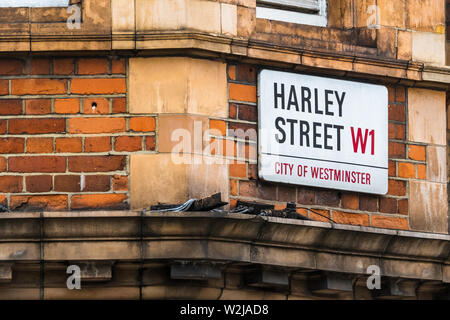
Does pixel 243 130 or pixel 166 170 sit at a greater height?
pixel 243 130

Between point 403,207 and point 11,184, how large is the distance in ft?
11.9

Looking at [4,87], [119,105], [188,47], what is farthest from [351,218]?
[4,87]

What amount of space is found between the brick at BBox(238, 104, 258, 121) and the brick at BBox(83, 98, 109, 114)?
3.85 feet

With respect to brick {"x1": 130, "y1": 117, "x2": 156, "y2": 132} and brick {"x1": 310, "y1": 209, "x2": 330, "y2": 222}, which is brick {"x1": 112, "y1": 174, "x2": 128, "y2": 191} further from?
brick {"x1": 310, "y1": 209, "x2": 330, "y2": 222}

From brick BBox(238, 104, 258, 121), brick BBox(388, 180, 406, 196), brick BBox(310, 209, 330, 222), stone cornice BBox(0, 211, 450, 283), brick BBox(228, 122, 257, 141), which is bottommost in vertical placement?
stone cornice BBox(0, 211, 450, 283)

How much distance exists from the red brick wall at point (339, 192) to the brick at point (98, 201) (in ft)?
3.21

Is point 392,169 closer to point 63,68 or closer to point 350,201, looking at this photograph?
point 350,201

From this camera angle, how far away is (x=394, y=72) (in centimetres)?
1719

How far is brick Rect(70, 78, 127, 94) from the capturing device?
1623cm

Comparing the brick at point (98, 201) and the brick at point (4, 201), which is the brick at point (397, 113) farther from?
the brick at point (4, 201)

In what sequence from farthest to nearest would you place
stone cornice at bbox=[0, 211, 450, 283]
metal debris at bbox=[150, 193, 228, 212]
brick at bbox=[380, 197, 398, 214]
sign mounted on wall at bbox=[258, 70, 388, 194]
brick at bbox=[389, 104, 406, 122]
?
brick at bbox=[389, 104, 406, 122] < brick at bbox=[380, 197, 398, 214] < sign mounted on wall at bbox=[258, 70, 388, 194] < stone cornice at bbox=[0, 211, 450, 283] < metal debris at bbox=[150, 193, 228, 212]

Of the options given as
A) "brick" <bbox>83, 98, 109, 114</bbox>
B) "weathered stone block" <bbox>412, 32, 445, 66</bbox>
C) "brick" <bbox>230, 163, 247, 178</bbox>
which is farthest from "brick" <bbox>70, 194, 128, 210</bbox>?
"weathered stone block" <bbox>412, 32, 445, 66</bbox>

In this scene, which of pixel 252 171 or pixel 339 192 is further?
pixel 339 192

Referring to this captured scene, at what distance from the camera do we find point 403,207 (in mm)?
17109
